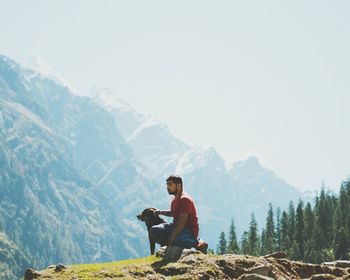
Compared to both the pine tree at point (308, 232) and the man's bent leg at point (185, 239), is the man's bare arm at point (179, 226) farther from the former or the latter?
the pine tree at point (308, 232)

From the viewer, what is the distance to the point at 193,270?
68.5 ft

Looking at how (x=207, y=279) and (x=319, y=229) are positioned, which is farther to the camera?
Result: (x=319, y=229)

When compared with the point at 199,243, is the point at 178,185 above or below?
above

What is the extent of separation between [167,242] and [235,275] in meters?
3.87

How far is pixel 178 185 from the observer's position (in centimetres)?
2394

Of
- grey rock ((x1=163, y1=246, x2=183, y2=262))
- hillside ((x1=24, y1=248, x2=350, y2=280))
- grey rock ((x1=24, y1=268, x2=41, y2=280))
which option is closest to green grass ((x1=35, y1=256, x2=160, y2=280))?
hillside ((x1=24, y1=248, x2=350, y2=280))

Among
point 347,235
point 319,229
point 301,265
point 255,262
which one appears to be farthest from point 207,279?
point 319,229

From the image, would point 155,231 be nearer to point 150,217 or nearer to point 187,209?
point 150,217

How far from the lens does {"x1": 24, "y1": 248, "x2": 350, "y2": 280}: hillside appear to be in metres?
20.6

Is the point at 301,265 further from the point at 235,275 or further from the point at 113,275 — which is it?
the point at 113,275

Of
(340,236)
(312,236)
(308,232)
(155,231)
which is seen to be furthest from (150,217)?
(308,232)

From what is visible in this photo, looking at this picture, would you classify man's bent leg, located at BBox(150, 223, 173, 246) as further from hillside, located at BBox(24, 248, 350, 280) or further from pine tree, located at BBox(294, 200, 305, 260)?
pine tree, located at BBox(294, 200, 305, 260)

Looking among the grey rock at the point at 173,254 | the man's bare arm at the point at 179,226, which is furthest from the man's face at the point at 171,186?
the grey rock at the point at 173,254

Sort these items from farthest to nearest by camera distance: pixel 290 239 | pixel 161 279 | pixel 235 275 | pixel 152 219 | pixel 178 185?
pixel 290 239, pixel 152 219, pixel 178 185, pixel 235 275, pixel 161 279
